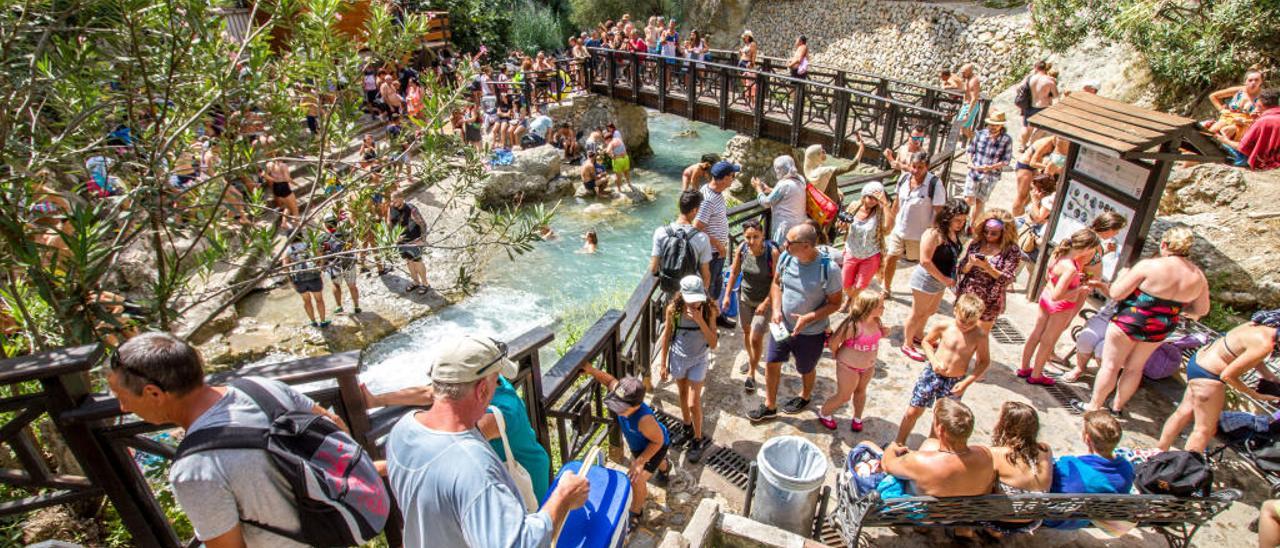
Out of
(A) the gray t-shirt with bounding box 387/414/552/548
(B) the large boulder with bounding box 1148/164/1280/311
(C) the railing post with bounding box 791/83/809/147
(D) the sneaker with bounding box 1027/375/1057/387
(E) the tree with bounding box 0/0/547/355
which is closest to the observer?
(A) the gray t-shirt with bounding box 387/414/552/548

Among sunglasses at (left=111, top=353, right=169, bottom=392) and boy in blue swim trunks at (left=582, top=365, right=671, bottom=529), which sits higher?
sunglasses at (left=111, top=353, right=169, bottom=392)

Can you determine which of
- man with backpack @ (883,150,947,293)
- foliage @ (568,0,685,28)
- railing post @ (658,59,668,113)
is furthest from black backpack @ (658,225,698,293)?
foliage @ (568,0,685,28)

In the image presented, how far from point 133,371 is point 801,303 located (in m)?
3.64

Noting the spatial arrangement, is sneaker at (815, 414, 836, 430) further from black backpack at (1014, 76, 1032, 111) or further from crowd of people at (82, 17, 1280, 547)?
black backpack at (1014, 76, 1032, 111)

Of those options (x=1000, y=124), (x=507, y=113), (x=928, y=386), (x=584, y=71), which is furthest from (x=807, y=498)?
(x=584, y=71)

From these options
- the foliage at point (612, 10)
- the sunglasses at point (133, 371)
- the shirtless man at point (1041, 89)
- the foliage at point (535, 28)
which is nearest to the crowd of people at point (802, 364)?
the sunglasses at point (133, 371)

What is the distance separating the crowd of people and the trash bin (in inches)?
15.5

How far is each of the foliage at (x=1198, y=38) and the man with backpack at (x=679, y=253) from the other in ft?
34.6

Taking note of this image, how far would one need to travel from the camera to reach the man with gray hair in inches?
72.4

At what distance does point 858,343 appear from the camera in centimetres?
433

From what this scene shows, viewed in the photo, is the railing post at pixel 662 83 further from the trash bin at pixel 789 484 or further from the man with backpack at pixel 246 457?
the man with backpack at pixel 246 457

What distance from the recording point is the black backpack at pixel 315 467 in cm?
188

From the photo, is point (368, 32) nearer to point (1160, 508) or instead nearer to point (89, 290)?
point (89, 290)

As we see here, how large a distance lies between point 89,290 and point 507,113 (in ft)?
47.9
